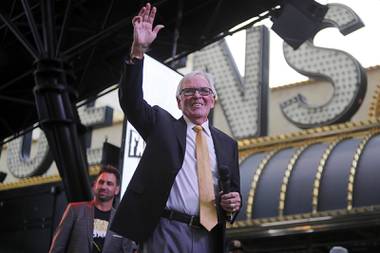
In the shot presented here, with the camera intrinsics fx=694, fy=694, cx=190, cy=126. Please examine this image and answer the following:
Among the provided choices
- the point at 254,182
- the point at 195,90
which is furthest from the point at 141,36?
the point at 254,182

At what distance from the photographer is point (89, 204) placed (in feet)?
17.9

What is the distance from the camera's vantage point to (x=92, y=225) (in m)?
5.34

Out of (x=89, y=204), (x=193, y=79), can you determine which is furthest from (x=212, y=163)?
(x=89, y=204)

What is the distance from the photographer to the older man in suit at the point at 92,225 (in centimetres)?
518

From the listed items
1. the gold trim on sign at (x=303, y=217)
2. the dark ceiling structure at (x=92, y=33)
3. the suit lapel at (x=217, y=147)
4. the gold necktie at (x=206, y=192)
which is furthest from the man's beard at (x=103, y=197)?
the gold trim on sign at (x=303, y=217)

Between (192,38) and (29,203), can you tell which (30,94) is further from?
(29,203)

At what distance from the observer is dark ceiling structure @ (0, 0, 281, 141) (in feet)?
25.7

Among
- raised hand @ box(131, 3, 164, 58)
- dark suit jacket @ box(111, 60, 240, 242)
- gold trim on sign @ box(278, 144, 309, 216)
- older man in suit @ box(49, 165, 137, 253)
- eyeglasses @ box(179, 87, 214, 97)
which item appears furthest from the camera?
gold trim on sign @ box(278, 144, 309, 216)

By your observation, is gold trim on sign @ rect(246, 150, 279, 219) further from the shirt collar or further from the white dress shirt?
the white dress shirt

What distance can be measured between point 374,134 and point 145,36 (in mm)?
6895

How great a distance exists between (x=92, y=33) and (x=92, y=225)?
11.5ft

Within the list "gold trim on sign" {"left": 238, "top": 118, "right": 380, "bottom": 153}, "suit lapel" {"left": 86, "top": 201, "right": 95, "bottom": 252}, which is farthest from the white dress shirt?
"gold trim on sign" {"left": 238, "top": 118, "right": 380, "bottom": 153}

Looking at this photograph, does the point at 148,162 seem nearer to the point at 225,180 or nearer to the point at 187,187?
the point at 187,187

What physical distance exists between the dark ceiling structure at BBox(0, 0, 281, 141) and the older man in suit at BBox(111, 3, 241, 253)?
411 cm
